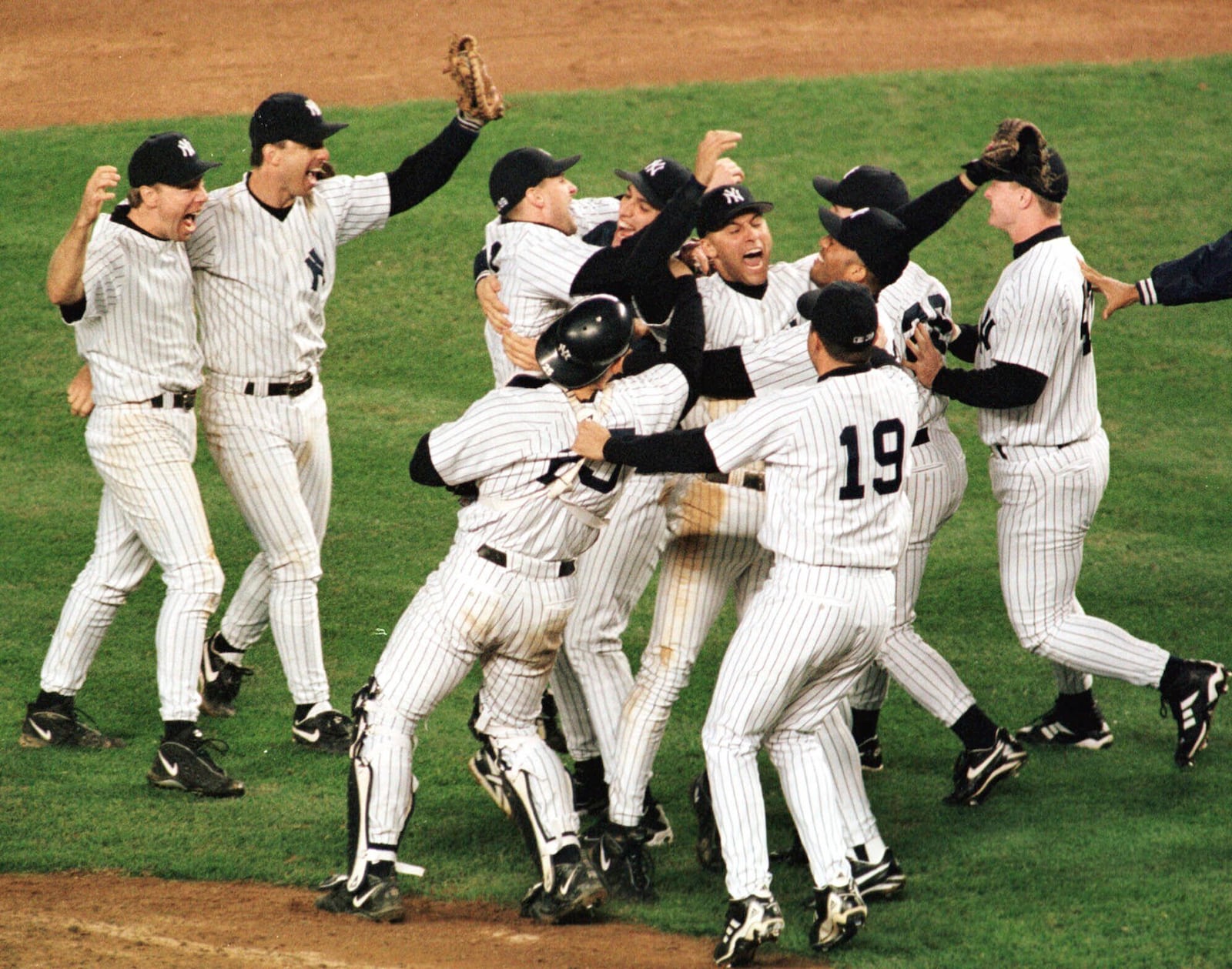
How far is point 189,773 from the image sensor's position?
17.2ft

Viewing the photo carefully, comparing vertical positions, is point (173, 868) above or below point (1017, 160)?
below

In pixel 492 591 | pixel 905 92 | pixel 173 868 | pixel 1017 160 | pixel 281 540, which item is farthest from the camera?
pixel 905 92

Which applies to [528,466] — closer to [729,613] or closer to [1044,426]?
[1044,426]

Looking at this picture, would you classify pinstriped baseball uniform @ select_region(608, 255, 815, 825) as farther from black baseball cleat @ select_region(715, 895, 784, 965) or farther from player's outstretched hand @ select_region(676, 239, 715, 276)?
black baseball cleat @ select_region(715, 895, 784, 965)

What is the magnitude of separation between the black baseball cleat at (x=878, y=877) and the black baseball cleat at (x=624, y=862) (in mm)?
587

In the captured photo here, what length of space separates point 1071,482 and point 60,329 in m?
7.00

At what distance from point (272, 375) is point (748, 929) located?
8.75ft

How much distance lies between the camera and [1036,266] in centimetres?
521

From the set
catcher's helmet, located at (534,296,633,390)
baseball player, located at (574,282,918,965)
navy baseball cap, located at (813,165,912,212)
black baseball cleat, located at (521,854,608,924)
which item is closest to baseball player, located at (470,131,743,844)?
catcher's helmet, located at (534,296,633,390)

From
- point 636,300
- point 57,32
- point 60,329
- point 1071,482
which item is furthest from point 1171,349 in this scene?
point 57,32

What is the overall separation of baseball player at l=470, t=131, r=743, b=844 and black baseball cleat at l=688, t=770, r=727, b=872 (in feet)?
0.56

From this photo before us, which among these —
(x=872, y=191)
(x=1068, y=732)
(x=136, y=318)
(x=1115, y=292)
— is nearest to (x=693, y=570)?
(x=872, y=191)

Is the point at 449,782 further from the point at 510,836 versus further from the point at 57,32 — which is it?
the point at 57,32

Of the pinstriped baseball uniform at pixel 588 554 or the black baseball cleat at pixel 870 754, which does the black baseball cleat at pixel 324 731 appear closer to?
the pinstriped baseball uniform at pixel 588 554
